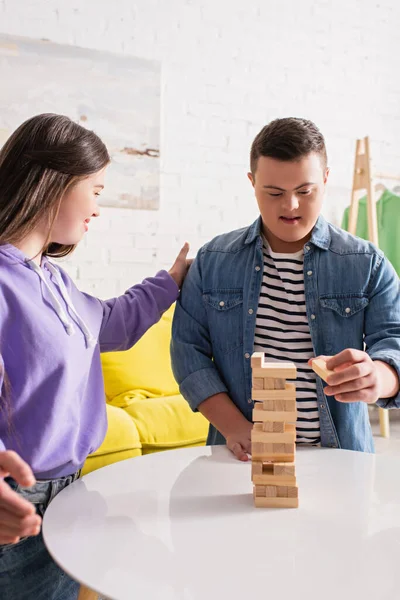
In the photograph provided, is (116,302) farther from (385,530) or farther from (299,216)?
(385,530)

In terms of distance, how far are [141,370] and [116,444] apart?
609 millimetres

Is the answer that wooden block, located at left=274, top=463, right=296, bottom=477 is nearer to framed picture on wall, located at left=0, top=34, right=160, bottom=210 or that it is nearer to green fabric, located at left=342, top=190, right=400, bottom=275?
framed picture on wall, located at left=0, top=34, right=160, bottom=210

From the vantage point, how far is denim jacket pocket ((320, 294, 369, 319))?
137 centimetres

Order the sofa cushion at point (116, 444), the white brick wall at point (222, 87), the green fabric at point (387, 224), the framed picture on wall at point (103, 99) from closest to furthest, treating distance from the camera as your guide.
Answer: the sofa cushion at point (116, 444) → the framed picture on wall at point (103, 99) → the white brick wall at point (222, 87) → the green fabric at point (387, 224)

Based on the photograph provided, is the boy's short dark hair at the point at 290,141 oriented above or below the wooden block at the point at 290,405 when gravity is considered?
above

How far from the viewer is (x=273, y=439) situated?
1.03m

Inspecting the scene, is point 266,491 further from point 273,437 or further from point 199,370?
point 199,370

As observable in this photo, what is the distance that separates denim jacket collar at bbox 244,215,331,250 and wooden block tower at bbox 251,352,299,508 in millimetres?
473

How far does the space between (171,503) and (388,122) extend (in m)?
4.03

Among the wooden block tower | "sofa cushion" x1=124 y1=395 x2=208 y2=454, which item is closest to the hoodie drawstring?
the wooden block tower

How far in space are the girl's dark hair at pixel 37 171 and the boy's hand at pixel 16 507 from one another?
20.1 inches

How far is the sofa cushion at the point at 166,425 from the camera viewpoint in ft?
8.45

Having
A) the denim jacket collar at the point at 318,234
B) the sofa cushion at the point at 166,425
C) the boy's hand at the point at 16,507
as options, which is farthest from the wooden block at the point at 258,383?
the sofa cushion at the point at 166,425

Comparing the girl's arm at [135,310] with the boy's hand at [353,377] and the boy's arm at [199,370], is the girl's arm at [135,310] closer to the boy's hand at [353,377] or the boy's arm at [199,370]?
the boy's arm at [199,370]
